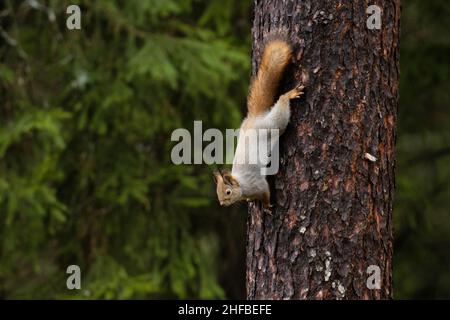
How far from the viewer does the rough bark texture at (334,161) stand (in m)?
3.26

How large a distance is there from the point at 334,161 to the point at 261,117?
48cm

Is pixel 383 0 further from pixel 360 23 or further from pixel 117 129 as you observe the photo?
pixel 117 129

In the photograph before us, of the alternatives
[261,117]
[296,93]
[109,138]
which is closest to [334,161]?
[296,93]

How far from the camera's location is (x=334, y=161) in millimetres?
3264

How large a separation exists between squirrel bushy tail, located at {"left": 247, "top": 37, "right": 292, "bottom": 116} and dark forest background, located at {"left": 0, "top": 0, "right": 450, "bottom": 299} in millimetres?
2766

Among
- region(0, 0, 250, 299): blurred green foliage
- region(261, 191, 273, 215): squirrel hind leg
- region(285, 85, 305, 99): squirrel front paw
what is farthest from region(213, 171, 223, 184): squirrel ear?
region(0, 0, 250, 299): blurred green foliage

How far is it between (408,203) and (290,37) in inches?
205

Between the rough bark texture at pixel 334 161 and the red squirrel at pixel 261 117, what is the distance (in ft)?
0.18

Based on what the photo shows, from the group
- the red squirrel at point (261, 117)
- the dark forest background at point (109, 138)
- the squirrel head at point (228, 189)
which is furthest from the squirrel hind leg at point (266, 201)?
the dark forest background at point (109, 138)

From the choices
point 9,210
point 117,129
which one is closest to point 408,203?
point 117,129

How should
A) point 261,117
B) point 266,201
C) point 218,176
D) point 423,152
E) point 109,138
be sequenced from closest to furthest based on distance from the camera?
point 266,201, point 261,117, point 218,176, point 109,138, point 423,152

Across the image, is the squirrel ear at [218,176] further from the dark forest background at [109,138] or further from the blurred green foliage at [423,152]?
the blurred green foliage at [423,152]

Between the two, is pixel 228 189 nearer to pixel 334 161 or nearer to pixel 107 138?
pixel 334 161

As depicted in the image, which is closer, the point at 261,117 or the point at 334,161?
the point at 334,161
